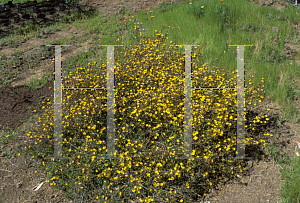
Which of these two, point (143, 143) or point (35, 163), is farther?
point (35, 163)

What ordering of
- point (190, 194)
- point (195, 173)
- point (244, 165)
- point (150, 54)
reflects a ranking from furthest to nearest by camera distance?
point (150, 54) → point (244, 165) → point (195, 173) → point (190, 194)

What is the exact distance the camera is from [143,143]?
13.1ft

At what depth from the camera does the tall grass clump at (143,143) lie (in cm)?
367

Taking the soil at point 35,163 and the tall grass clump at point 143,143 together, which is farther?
the soil at point 35,163

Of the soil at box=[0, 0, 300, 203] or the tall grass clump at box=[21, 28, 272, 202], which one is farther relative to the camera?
the soil at box=[0, 0, 300, 203]

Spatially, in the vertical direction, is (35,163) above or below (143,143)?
below

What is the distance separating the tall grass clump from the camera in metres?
3.67

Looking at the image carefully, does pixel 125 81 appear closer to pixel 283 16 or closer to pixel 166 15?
pixel 166 15

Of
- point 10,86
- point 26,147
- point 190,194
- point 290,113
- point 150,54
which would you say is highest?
point 150,54

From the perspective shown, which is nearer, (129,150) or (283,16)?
(129,150)

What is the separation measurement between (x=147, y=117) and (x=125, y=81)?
0.85 meters

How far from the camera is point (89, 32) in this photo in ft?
26.9

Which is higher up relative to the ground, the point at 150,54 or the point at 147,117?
the point at 150,54

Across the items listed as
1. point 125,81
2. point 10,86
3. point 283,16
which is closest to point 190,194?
point 125,81
